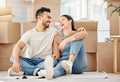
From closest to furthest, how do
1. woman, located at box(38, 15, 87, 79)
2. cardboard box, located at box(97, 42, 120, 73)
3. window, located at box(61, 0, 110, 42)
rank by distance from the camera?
woman, located at box(38, 15, 87, 79)
cardboard box, located at box(97, 42, 120, 73)
window, located at box(61, 0, 110, 42)

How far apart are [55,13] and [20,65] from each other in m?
0.82

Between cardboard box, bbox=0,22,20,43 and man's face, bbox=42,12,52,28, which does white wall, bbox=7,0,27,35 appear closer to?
cardboard box, bbox=0,22,20,43

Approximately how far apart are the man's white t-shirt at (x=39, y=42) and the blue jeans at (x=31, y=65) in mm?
58

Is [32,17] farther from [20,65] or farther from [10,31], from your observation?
[20,65]

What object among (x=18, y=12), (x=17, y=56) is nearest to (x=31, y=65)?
(x=17, y=56)

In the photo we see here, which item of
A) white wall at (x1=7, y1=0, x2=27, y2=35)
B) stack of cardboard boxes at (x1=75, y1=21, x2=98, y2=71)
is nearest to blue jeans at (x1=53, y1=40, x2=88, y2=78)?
stack of cardboard boxes at (x1=75, y1=21, x2=98, y2=71)

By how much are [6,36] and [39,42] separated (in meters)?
0.55

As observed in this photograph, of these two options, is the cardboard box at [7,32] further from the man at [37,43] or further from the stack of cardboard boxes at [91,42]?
the stack of cardboard boxes at [91,42]

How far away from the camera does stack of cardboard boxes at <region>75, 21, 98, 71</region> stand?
118 inches

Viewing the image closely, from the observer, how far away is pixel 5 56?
3.13 meters

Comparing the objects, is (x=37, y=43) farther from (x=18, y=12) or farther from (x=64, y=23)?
(x=18, y=12)

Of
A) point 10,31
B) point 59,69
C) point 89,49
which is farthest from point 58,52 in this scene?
point 10,31

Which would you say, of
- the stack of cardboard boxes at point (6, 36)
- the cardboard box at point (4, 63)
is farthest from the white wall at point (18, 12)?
the cardboard box at point (4, 63)

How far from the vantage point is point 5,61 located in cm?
313
